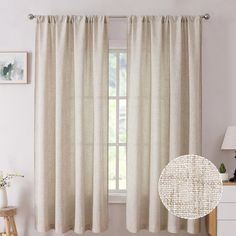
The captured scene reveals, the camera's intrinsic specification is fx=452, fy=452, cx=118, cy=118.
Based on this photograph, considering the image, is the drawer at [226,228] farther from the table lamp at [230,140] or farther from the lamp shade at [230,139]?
the lamp shade at [230,139]

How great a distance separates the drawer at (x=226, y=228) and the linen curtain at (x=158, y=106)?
0.91 ft

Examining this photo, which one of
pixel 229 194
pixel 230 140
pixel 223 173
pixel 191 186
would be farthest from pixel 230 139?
pixel 191 186

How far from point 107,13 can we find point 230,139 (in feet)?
5.02

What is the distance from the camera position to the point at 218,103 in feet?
13.1

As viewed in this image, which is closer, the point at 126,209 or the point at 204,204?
the point at 204,204

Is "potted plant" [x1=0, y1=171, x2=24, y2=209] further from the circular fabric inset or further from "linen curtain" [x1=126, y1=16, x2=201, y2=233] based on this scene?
the circular fabric inset

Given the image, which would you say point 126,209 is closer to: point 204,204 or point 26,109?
point 26,109

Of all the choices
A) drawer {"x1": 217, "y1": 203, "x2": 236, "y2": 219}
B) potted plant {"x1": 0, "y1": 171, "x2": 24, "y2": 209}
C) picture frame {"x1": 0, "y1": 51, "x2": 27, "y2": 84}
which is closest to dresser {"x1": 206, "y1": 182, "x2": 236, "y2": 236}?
drawer {"x1": 217, "y1": 203, "x2": 236, "y2": 219}

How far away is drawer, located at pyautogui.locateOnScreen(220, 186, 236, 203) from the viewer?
3.54 m

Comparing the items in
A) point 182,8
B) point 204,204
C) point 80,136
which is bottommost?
point 204,204

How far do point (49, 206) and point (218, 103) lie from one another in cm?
173

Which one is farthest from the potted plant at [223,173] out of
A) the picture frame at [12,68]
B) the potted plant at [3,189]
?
the picture frame at [12,68]

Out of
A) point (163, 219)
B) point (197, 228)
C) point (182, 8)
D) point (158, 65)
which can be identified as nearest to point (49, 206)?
point (163, 219)

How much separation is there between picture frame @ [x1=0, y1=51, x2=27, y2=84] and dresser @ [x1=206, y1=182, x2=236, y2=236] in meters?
1.97
